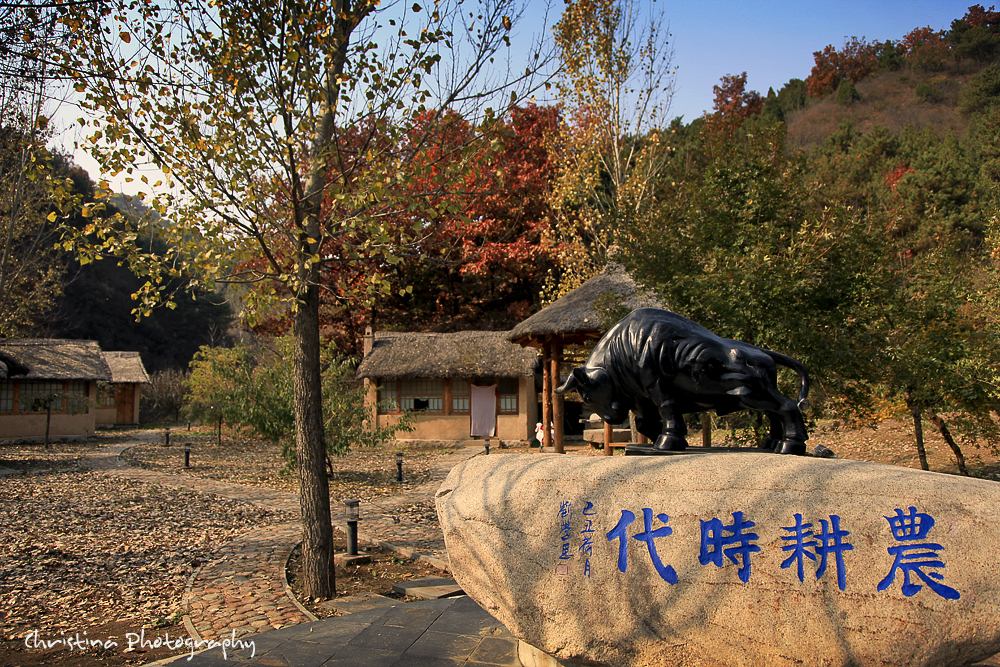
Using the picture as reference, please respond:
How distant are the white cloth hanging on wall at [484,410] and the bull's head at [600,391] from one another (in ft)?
48.8

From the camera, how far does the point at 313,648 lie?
4.14 metres

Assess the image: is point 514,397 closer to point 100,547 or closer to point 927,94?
point 100,547

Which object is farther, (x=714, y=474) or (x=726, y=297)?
(x=726, y=297)

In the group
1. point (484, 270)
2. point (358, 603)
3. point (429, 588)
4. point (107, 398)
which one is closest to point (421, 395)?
point (484, 270)

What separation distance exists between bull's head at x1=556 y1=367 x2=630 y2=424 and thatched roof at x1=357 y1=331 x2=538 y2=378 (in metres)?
13.9

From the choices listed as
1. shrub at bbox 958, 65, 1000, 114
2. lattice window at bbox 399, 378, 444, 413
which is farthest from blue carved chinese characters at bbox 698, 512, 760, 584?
shrub at bbox 958, 65, 1000, 114

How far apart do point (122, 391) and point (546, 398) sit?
23.7 m

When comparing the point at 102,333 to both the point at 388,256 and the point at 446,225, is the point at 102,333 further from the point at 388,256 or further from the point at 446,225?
the point at 388,256

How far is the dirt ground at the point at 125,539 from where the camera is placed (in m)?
5.11

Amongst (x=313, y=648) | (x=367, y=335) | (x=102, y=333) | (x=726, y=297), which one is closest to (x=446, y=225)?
(x=367, y=335)

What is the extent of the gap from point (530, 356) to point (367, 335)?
555cm

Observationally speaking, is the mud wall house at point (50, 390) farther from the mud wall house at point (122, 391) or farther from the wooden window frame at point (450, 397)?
the wooden window frame at point (450, 397)

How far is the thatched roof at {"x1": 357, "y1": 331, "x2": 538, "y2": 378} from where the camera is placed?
1898cm

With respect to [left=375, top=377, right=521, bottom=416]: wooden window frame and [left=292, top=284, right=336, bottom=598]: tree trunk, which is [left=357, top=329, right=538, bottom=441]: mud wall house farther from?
[left=292, top=284, right=336, bottom=598]: tree trunk
